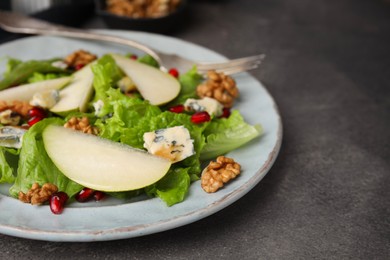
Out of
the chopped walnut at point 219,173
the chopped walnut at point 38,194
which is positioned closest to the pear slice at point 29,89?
the chopped walnut at point 38,194

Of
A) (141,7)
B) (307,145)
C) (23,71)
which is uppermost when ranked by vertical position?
(23,71)

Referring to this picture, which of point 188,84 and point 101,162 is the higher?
point 101,162

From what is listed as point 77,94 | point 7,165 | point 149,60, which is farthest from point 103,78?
point 7,165

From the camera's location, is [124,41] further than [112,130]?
Yes

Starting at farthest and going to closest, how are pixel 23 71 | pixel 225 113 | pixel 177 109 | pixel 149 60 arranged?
1. pixel 149 60
2. pixel 23 71
3. pixel 225 113
4. pixel 177 109

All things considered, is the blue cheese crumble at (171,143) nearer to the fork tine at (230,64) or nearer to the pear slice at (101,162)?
the pear slice at (101,162)

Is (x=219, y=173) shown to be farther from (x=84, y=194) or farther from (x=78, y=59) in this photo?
(x=78, y=59)

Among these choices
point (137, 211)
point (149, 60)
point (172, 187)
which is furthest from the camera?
point (149, 60)
